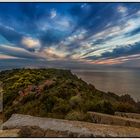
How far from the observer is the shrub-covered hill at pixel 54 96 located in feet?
13.7

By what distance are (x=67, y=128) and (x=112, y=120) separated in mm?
529

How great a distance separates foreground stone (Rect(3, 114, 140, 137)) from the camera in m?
3.95

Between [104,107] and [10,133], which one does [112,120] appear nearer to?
[104,107]

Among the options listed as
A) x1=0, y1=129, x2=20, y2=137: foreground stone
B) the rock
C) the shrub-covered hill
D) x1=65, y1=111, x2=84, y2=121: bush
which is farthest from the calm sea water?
x1=0, y1=129, x2=20, y2=137: foreground stone

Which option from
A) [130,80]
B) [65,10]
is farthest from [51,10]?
[130,80]

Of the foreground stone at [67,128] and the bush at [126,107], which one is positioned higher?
the bush at [126,107]

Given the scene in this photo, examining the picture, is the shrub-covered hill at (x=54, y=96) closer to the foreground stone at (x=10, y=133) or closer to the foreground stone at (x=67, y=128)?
the foreground stone at (x=67, y=128)

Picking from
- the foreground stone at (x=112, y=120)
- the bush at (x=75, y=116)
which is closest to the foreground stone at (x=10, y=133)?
the bush at (x=75, y=116)

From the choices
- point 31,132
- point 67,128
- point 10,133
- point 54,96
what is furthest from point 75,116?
point 10,133

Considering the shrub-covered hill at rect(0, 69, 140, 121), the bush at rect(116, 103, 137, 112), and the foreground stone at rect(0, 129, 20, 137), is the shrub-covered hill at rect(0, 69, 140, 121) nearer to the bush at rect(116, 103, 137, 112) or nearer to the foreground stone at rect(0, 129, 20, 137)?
the bush at rect(116, 103, 137, 112)

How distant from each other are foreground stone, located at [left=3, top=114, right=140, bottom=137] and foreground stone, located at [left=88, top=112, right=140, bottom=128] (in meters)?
0.05

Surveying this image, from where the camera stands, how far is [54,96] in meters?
4.20

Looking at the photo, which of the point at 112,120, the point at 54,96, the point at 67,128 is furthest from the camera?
the point at 54,96

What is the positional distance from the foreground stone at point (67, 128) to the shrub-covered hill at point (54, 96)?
0.09 meters
